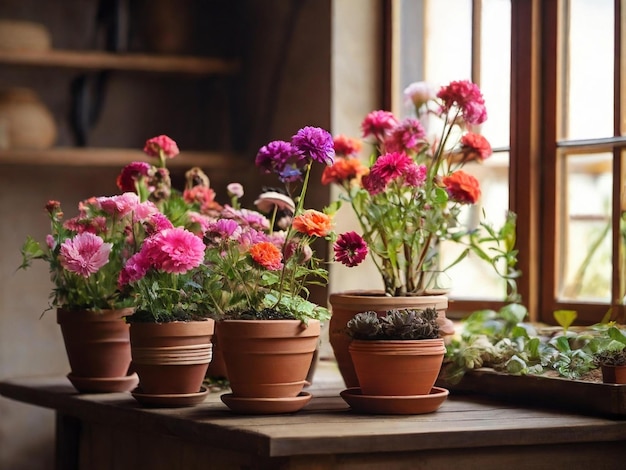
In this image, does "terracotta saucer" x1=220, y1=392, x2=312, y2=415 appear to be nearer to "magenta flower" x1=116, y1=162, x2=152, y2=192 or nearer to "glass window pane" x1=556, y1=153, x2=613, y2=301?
"magenta flower" x1=116, y1=162, x2=152, y2=192

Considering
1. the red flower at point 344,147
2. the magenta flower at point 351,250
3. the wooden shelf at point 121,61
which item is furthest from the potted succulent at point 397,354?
the wooden shelf at point 121,61

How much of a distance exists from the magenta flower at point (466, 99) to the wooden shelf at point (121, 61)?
135 cm

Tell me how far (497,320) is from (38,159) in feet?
4.82

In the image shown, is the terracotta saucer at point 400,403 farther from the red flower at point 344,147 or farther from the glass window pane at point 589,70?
the glass window pane at point 589,70

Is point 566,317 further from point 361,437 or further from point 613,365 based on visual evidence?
point 361,437

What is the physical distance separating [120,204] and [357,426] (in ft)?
2.23

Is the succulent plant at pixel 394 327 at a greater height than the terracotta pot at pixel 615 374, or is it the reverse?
the succulent plant at pixel 394 327

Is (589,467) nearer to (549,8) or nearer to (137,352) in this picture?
(137,352)

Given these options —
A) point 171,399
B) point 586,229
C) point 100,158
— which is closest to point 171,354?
point 171,399

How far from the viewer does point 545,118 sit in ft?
8.33

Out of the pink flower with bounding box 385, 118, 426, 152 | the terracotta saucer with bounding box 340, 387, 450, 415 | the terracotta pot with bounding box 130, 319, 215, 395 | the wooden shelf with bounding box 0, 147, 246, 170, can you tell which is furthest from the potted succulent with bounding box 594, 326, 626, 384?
the wooden shelf with bounding box 0, 147, 246, 170

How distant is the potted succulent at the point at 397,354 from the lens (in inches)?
73.0

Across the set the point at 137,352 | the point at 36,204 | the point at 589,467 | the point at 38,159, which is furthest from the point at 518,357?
the point at 36,204

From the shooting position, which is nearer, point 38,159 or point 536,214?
point 536,214
